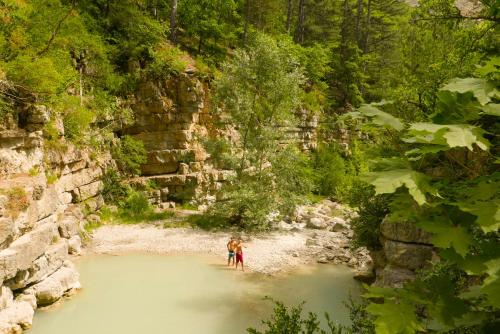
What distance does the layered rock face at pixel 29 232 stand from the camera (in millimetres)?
9883

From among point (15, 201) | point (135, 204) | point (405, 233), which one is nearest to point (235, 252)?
point (405, 233)

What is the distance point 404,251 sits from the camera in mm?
10453

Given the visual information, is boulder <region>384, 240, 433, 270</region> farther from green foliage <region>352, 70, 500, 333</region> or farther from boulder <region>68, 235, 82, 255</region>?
boulder <region>68, 235, 82, 255</region>

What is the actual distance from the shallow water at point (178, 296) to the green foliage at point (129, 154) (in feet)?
29.1

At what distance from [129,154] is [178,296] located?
43.8 feet

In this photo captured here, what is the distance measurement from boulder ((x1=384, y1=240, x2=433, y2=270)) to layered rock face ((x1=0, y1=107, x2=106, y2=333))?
995 centimetres

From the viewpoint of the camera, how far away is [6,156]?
1334cm

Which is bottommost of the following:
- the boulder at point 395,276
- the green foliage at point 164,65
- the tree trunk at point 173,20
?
the boulder at point 395,276

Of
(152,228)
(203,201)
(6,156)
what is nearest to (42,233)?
(6,156)

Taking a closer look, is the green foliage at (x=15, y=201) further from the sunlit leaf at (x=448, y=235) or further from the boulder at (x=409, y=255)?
the sunlit leaf at (x=448, y=235)

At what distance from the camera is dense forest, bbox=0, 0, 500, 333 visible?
2.31m

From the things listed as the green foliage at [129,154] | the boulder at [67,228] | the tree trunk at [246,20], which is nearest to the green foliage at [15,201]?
the boulder at [67,228]

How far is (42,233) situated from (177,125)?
14.3 m

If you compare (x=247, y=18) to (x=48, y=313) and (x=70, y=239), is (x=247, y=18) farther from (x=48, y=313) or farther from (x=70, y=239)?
(x=48, y=313)
